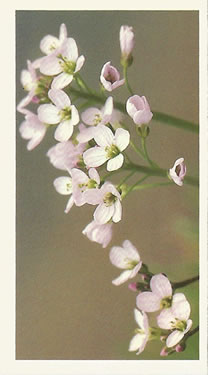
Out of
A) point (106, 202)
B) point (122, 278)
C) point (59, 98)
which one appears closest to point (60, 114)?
point (59, 98)

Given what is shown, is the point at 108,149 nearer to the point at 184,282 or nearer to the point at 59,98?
the point at 59,98

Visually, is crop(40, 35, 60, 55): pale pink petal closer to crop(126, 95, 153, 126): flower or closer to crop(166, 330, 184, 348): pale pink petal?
crop(126, 95, 153, 126): flower

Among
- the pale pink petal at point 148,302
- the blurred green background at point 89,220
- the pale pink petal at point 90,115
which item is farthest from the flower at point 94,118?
the pale pink petal at point 148,302

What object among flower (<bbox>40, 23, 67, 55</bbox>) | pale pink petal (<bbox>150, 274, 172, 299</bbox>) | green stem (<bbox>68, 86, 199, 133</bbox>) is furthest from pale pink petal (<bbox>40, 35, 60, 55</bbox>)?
pale pink petal (<bbox>150, 274, 172, 299</bbox>)

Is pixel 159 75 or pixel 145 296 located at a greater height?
pixel 159 75

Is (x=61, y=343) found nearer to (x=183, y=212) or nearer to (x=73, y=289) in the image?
(x=73, y=289)

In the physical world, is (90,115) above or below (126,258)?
above
